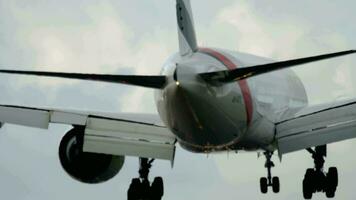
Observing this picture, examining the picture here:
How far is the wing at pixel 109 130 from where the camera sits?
93.8 ft

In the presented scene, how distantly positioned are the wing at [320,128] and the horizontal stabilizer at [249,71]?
597cm

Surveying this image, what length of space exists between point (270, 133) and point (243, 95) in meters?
4.15

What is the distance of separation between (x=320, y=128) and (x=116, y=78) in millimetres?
8126

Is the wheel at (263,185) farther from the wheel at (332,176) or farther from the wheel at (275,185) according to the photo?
the wheel at (332,176)

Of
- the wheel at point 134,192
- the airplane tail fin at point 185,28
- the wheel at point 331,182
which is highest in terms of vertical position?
the airplane tail fin at point 185,28

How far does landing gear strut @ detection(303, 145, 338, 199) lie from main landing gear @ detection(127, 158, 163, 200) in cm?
478

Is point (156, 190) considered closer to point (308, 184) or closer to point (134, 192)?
point (134, 192)

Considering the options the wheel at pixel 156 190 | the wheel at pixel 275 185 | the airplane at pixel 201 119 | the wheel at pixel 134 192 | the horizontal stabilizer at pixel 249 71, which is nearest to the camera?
the horizontal stabilizer at pixel 249 71

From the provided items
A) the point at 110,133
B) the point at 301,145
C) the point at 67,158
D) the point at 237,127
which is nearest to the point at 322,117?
the point at 301,145

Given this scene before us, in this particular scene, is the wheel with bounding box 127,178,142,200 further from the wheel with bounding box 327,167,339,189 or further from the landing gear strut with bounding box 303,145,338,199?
the wheel with bounding box 327,167,339,189

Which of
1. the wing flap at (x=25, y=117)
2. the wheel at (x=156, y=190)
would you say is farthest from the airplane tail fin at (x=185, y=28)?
the wheel at (x=156, y=190)

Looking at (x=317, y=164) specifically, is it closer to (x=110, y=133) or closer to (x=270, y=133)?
(x=270, y=133)

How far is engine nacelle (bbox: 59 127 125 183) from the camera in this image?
31562 millimetres

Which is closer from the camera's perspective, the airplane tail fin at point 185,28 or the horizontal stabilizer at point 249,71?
the horizontal stabilizer at point 249,71
